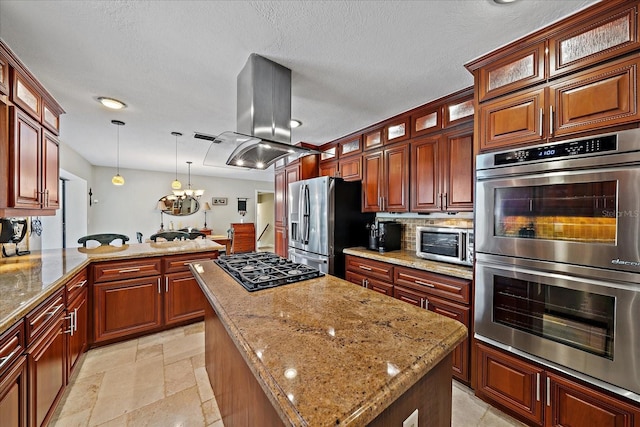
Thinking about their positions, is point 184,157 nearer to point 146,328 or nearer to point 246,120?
point 146,328

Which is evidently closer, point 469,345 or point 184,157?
point 469,345

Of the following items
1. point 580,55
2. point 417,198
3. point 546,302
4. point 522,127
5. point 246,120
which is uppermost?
point 580,55

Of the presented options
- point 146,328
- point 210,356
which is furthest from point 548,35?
point 146,328

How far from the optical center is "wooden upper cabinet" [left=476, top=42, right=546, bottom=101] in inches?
62.3

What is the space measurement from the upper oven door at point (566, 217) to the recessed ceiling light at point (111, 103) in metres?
3.35

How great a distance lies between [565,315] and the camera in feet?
4.88

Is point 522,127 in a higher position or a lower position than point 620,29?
lower

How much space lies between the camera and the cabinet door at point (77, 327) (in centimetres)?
195

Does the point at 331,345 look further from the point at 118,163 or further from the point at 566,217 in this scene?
the point at 118,163

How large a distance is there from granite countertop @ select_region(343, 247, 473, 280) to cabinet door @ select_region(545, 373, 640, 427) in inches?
29.0

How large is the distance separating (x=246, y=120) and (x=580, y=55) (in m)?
2.05

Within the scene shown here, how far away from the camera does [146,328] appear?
2.77 m

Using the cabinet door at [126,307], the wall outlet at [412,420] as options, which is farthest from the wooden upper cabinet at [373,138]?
the cabinet door at [126,307]

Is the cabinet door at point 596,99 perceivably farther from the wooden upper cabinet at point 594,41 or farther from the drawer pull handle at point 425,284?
the drawer pull handle at point 425,284
